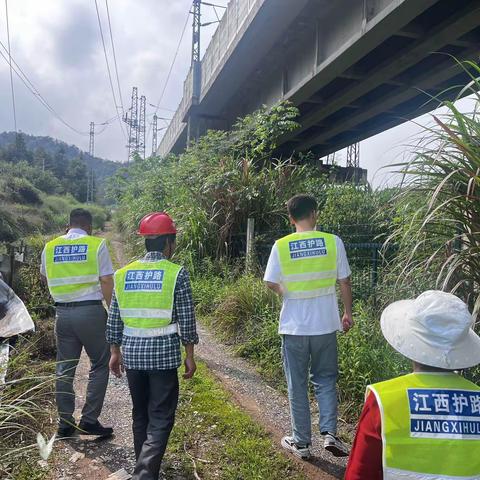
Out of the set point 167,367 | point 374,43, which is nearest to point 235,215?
point 374,43

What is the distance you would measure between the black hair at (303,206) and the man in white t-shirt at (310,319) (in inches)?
5.9

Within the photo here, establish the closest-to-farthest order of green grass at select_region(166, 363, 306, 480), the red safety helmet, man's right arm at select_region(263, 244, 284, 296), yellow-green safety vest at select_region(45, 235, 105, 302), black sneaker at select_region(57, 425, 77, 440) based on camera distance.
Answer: the red safety helmet
green grass at select_region(166, 363, 306, 480)
man's right arm at select_region(263, 244, 284, 296)
black sneaker at select_region(57, 425, 77, 440)
yellow-green safety vest at select_region(45, 235, 105, 302)

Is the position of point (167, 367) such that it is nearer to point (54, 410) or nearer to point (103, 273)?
point (103, 273)

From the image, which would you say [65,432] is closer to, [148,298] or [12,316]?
[148,298]

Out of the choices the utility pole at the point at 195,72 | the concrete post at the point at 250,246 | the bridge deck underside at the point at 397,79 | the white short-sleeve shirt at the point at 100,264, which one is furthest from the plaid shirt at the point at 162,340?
the utility pole at the point at 195,72

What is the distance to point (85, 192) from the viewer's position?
2963 inches

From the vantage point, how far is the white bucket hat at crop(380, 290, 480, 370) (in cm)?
169

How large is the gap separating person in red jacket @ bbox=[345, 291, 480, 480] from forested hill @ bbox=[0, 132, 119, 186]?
32648 mm

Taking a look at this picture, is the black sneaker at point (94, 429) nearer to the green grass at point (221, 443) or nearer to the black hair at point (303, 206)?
the green grass at point (221, 443)

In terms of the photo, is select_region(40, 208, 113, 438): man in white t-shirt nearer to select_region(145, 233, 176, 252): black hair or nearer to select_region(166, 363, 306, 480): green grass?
select_region(166, 363, 306, 480): green grass

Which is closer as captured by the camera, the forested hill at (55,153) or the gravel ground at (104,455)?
the gravel ground at (104,455)

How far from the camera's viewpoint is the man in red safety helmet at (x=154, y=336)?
3.16 m

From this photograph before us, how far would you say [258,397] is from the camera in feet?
16.7

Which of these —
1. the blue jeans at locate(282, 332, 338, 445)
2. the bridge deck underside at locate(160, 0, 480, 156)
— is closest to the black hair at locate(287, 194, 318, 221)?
the blue jeans at locate(282, 332, 338, 445)
